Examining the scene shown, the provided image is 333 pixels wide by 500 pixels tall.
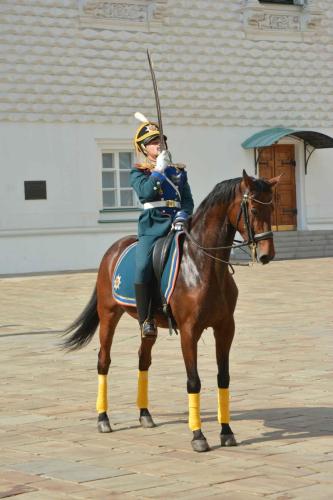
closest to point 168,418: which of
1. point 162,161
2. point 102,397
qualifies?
point 102,397

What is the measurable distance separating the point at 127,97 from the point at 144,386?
666 inches

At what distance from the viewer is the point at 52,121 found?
23.8m

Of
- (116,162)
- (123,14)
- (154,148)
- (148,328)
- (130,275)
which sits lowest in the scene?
(148,328)

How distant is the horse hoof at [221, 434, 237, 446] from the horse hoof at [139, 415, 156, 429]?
0.86 meters

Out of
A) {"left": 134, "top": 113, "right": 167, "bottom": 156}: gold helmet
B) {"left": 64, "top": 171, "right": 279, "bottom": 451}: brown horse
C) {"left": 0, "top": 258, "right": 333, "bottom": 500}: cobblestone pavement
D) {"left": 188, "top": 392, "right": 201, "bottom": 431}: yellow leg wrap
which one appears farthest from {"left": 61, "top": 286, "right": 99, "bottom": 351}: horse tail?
{"left": 188, "top": 392, "right": 201, "bottom": 431}: yellow leg wrap

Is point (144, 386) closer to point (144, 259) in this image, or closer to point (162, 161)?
point (144, 259)

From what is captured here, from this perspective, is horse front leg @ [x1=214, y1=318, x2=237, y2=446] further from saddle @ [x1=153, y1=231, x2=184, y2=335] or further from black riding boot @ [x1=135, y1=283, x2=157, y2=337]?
black riding boot @ [x1=135, y1=283, x2=157, y2=337]

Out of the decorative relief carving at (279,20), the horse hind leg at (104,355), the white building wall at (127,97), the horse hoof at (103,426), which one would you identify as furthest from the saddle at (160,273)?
the decorative relief carving at (279,20)

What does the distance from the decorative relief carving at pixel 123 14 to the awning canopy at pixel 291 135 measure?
347 cm

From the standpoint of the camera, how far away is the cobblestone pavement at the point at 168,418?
619 cm

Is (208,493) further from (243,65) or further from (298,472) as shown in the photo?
(243,65)

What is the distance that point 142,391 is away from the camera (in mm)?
8281

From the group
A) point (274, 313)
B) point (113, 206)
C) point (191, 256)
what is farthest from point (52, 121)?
point (191, 256)

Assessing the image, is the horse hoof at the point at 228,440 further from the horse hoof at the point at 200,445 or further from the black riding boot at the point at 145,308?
the black riding boot at the point at 145,308
